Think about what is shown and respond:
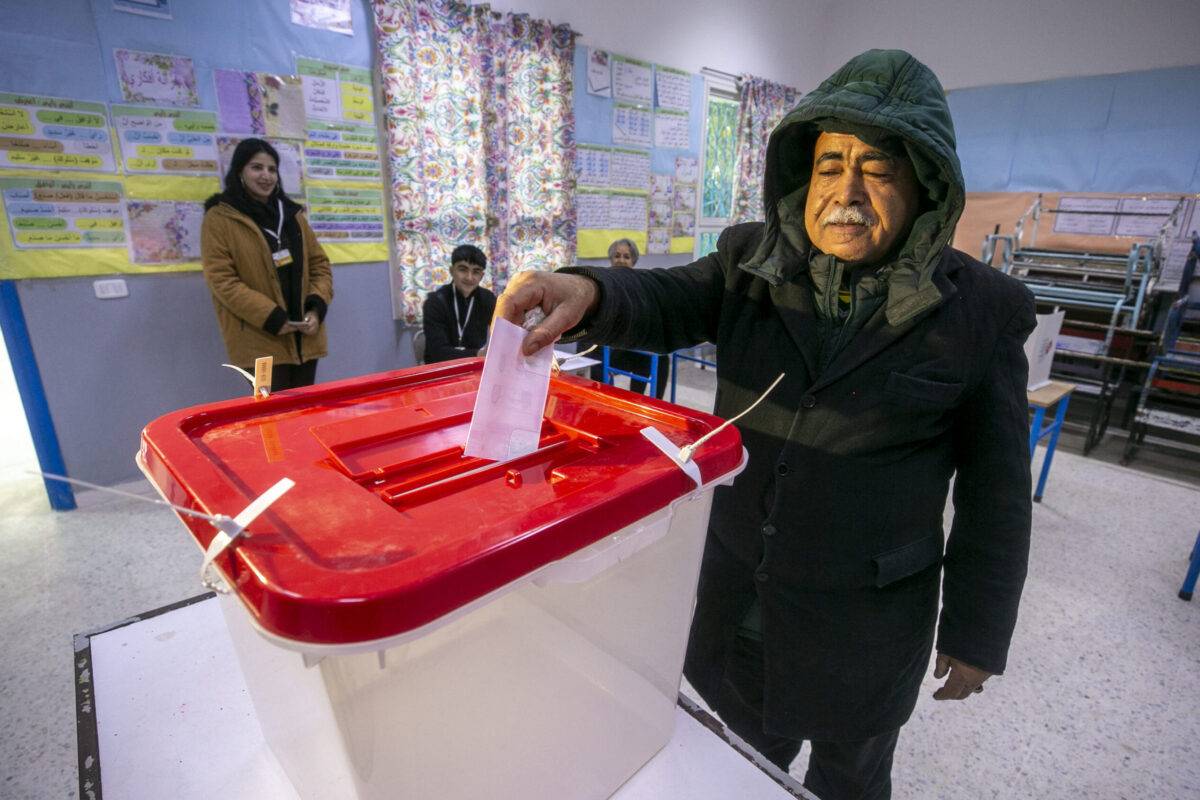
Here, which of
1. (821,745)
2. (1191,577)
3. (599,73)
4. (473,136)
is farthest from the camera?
(599,73)

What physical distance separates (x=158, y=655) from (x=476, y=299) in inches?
101

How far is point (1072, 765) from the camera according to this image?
1504 mm

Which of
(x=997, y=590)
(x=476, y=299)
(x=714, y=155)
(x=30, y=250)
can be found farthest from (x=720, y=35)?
(x=997, y=590)

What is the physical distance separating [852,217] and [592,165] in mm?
3530

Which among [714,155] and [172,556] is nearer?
[172,556]

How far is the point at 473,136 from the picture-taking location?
10.7ft

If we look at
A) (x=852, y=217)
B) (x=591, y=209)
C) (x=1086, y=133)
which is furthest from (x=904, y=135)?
(x=1086, y=133)

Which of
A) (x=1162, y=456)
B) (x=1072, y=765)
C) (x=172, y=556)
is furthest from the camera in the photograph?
(x=1162, y=456)

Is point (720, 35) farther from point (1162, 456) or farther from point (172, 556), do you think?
point (172, 556)

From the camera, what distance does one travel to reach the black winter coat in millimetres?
751

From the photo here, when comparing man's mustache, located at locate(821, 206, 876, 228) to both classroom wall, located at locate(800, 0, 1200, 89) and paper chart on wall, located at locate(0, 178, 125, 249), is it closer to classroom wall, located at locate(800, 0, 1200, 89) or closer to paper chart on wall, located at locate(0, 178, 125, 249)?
paper chart on wall, located at locate(0, 178, 125, 249)

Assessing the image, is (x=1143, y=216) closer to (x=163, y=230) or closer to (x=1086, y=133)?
(x=1086, y=133)

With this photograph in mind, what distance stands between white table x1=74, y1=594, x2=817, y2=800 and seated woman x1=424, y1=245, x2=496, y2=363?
2318 mm

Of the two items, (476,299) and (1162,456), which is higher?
(476,299)
